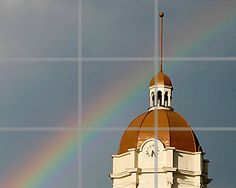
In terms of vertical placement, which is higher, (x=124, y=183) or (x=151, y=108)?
(x=151, y=108)

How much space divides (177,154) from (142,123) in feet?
4.39

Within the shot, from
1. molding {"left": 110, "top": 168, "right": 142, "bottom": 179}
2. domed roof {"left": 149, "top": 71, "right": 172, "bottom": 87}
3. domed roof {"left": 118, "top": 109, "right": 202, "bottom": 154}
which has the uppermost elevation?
domed roof {"left": 149, "top": 71, "right": 172, "bottom": 87}

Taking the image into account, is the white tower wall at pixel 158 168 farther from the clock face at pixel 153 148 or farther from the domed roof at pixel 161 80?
the domed roof at pixel 161 80

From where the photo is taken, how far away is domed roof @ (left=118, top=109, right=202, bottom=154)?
22.1 metres

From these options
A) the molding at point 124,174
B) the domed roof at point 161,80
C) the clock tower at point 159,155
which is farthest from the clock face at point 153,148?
the domed roof at point 161,80

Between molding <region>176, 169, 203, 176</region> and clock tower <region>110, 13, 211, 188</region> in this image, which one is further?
molding <region>176, 169, 203, 176</region>

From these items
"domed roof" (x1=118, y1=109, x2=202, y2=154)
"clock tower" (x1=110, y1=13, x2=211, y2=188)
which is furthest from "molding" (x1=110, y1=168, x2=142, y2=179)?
"domed roof" (x1=118, y1=109, x2=202, y2=154)

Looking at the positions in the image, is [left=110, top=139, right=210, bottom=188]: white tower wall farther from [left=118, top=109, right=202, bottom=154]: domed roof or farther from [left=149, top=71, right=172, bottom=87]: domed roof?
[left=149, top=71, right=172, bottom=87]: domed roof

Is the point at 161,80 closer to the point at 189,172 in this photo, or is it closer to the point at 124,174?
the point at 189,172

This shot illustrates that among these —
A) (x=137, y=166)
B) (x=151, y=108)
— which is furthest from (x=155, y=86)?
(x=137, y=166)

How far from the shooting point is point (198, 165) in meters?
22.9

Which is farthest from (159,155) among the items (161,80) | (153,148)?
(161,80)

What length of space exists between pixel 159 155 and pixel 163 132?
2.19 feet

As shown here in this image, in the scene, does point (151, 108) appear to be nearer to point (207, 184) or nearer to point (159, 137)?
point (159, 137)
